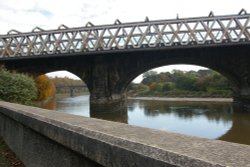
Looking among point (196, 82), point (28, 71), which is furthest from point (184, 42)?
point (196, 82)

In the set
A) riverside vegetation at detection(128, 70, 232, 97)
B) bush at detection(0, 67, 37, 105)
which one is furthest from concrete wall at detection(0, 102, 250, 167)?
riverside vegetation at detection(128, 70, 232, 97)

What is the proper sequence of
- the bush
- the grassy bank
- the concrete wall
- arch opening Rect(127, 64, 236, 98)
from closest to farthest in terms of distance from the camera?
the concrete wall, the grassy bank, the bush, arch opening Rect(127, 64, 236, 98)

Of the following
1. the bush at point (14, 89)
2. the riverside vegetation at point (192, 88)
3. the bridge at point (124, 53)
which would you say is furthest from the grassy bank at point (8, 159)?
the riverside vegetation at point (192, 88)

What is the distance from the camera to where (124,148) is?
9.17 ft

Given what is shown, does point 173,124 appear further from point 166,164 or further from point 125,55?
point 166,164

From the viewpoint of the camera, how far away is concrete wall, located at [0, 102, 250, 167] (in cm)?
222

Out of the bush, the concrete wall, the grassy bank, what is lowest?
the grassy bank

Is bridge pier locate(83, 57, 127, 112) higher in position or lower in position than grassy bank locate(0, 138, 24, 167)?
higher

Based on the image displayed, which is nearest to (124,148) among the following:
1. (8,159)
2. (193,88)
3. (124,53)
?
(8,159)

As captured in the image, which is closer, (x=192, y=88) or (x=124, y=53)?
(x=124, y=53)

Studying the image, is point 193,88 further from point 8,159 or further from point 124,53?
point 8,159

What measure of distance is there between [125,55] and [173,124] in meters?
14.0

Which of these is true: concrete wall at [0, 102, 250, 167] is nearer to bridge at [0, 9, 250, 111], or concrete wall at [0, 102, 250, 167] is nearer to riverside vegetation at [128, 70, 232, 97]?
bridge at [0, 9, 250, 111]

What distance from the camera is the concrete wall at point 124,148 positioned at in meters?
2.22
